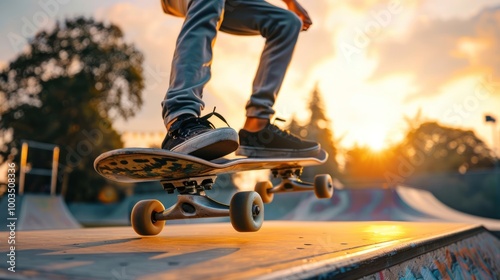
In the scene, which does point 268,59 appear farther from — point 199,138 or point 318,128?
point 318,128

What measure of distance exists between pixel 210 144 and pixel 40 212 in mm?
8398

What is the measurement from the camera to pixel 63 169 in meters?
21.1

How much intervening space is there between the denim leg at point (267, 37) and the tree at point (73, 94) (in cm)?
2016

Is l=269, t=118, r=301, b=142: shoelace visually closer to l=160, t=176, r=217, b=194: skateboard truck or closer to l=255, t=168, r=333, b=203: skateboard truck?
l=255, t=168, r=333, b=203: skateboard truck

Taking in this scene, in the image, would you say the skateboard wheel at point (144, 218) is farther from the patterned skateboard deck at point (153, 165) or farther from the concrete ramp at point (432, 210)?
the concrete ramp at point (432, 210)

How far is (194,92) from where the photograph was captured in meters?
1.78

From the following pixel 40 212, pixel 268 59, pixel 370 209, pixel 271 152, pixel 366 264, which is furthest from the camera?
pixel 40 212

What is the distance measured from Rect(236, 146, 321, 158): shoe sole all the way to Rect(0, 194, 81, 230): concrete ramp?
702cm

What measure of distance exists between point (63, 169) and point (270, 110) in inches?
824

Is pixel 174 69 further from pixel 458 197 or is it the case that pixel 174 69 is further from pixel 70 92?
pixel 70 92

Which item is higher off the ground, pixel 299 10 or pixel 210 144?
pixel 299 10

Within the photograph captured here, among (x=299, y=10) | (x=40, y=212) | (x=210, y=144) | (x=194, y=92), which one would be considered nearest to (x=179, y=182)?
(x=210, y=144)

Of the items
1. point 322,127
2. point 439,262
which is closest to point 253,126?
point 439,262

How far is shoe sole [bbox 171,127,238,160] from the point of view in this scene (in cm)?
161
